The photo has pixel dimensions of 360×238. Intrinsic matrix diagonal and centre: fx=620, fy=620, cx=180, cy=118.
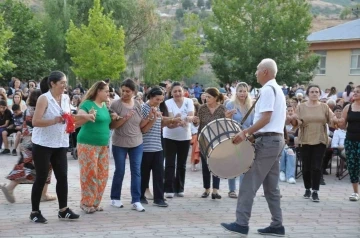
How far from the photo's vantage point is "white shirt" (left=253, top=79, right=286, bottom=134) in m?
7.16

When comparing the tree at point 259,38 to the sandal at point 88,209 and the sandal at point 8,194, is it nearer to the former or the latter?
the sandal at point 8,194

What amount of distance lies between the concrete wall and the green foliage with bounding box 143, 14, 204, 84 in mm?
8922

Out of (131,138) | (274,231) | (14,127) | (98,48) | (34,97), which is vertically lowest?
(274,231)

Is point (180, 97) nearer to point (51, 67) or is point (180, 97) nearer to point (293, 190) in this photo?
point (293, 190)

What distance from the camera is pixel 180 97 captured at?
9.98 metres

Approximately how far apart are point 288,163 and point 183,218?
4226 mm

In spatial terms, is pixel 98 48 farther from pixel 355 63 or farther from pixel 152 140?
pixel 152 140

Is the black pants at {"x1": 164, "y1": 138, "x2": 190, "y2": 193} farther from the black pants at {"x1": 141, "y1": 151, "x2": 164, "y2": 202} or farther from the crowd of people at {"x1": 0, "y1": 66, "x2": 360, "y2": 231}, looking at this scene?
the black pants at {"x1": 141, "y1": 151, "x2": 164, "y2": 202}

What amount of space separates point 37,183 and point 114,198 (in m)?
1.44

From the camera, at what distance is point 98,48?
114 feet

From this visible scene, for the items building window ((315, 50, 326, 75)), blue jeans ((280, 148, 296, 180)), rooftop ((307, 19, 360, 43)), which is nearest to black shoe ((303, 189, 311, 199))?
blue jeans ((280, 148, 296, 180))

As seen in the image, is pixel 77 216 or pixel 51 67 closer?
pixel 77 216

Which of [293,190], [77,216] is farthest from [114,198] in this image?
[293,190]

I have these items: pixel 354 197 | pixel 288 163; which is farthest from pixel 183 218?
pixel 288 163
